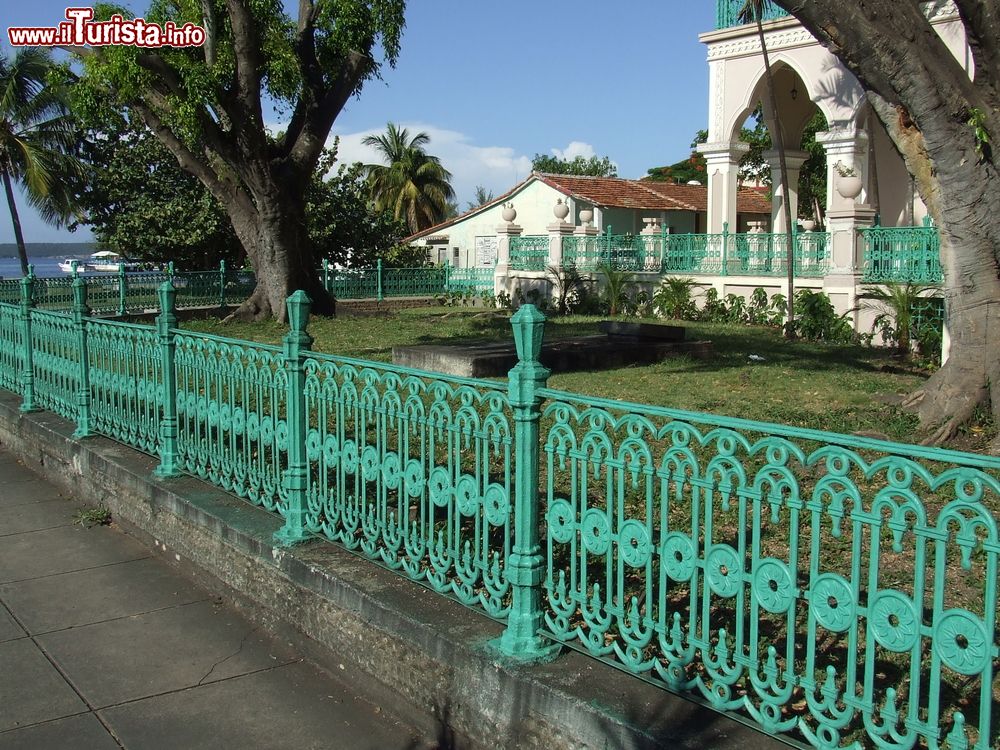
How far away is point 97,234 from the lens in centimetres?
2855

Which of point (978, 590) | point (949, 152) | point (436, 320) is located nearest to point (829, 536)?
point (978, 590)

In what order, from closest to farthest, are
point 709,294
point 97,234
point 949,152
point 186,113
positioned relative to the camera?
point 949,152, point 186,113, point 709,294, point 97,234

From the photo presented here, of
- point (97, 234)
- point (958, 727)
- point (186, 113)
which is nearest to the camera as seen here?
point (958, 727)

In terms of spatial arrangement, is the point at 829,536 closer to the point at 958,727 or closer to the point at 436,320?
the point at 958,727

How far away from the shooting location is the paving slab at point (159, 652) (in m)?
4.34

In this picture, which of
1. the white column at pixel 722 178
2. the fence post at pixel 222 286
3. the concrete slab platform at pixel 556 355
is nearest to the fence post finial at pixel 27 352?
the concrete slab platform at pixel 556 355

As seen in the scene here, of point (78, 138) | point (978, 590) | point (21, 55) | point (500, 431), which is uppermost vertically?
point (21, 55)

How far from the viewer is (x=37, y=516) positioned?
23.4 feet

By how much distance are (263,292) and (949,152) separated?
16208 millimetres

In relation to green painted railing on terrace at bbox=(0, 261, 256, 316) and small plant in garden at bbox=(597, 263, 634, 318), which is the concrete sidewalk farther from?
small plant in garden at bbox=(597, 263, 634, 318)

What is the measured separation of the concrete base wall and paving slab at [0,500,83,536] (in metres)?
0.79

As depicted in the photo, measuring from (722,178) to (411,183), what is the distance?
35099 millimetres

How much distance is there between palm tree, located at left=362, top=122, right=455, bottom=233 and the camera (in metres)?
55.9

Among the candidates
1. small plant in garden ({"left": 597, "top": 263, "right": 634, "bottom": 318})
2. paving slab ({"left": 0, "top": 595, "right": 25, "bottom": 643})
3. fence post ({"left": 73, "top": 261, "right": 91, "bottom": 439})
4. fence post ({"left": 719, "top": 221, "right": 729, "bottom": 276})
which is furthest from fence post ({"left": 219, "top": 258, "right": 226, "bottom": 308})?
paving slab ({"left": 0, "top": 595, "right": 25, "bottom": 643})
